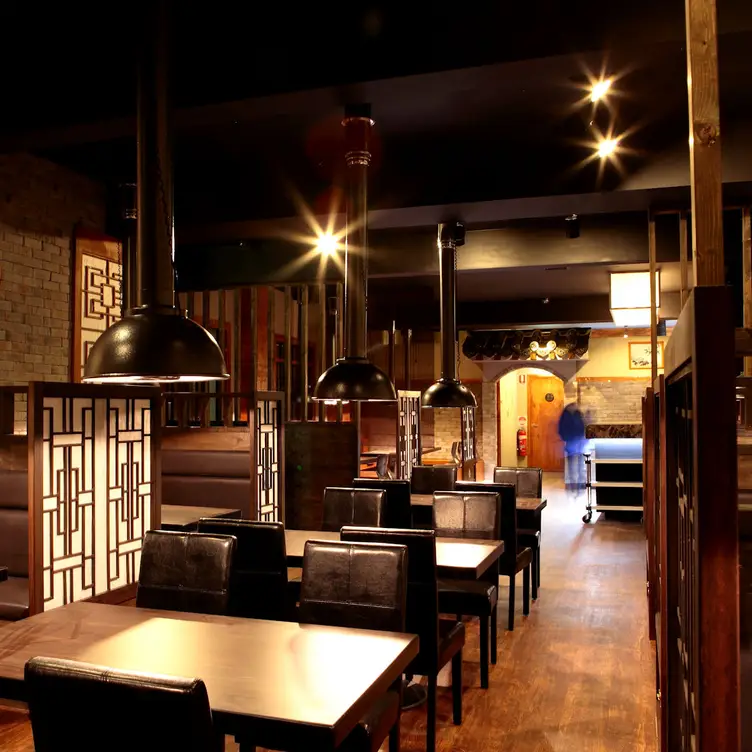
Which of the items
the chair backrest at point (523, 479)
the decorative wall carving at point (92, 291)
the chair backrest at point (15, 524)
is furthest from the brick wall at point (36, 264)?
the chair backrest at point (523, 479)

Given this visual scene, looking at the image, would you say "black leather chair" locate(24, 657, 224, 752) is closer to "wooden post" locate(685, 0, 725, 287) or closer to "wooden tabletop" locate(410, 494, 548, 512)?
"wooden post" locate(685, 0, 725, 287)

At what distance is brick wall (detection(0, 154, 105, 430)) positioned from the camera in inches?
191


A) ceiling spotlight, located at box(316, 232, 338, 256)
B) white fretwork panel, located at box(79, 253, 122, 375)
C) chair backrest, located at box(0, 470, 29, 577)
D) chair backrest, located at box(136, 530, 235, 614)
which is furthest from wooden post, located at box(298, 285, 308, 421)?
chair backrest, located at box(136, 530, 235, 614)

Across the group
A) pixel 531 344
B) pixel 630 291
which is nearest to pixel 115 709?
pixel 630 291

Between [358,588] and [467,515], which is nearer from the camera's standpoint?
[358,588]

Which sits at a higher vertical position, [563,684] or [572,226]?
[572,226]

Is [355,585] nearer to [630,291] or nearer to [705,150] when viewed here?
[705,150]

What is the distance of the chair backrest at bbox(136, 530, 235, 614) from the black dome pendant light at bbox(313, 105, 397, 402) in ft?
4.15

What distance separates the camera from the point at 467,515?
4.47m

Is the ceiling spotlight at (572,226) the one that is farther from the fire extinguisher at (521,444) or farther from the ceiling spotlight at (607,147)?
the fire extinguisher at (521,444)

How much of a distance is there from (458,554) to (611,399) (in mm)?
10991

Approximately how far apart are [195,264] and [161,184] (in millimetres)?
4566

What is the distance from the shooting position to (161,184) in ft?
8.35

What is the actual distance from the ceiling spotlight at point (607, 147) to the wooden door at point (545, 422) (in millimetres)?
11730
